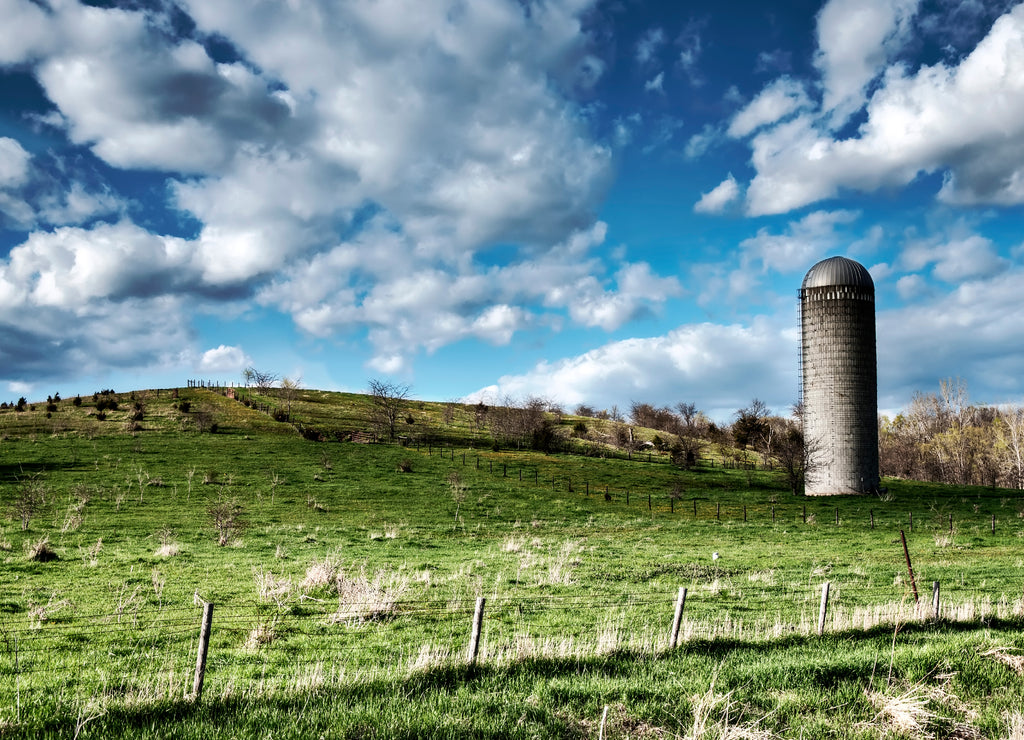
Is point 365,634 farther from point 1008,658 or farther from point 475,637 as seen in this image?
point 1008,658

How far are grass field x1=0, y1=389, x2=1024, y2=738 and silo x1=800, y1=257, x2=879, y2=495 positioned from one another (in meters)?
8.68

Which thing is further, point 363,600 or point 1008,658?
point 363,600

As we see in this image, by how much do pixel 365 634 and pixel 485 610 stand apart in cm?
383

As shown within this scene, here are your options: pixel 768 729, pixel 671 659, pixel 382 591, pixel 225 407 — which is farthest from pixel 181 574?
pixel 225 407

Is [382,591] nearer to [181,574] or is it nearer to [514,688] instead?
[181,574]

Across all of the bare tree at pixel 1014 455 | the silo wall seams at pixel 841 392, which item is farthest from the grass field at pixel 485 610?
the bare tree at pixel 1014 455

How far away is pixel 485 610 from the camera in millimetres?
16906

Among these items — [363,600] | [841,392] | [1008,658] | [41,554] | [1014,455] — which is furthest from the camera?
[1014,455]

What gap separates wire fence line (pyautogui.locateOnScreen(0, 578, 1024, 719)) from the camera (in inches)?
408

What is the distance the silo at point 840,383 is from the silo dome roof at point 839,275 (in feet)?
0.28

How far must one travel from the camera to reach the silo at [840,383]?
193 feet

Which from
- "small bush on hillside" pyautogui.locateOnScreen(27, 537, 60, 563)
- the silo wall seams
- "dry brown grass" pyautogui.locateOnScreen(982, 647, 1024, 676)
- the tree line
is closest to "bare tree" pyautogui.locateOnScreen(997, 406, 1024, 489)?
the tree line

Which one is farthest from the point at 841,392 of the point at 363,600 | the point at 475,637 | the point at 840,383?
the point at 475,637

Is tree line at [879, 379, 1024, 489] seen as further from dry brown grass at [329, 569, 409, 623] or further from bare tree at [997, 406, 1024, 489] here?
dry brown grass at [329, 569, 409, 623]
